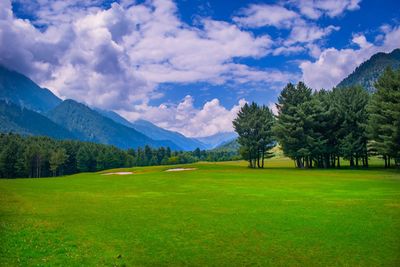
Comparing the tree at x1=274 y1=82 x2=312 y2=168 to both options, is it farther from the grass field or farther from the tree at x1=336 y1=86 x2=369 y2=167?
the grass field

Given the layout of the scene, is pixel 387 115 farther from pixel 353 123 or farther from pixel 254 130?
pixel 254 130

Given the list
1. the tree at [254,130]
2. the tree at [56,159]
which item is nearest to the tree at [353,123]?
the tree at [254,130]

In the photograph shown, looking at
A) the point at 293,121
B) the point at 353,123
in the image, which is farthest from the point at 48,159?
the point at 353,123

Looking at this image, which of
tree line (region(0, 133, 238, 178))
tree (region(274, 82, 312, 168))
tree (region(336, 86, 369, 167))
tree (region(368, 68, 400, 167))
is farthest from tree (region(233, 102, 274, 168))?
tree line (region(0, 133, 238, 178))

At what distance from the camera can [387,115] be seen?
57375 millimetres

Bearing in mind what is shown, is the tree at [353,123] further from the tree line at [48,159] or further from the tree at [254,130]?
the tree line at [48,159]

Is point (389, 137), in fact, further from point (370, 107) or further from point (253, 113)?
point (253, 113)

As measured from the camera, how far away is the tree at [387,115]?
181ft

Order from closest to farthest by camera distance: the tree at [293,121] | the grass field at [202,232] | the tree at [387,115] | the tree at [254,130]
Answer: the grass field at [202,232], the tree at [387,115], the tree at [293,121], the tree at [254,130]

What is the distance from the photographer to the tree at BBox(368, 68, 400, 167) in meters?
55.1

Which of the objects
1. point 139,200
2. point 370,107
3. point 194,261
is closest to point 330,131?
point 370,107

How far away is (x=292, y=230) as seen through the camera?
17328 mm

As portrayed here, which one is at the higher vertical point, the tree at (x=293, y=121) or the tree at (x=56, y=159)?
the tree at (x=293, y=121)

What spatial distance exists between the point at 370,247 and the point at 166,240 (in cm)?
964
